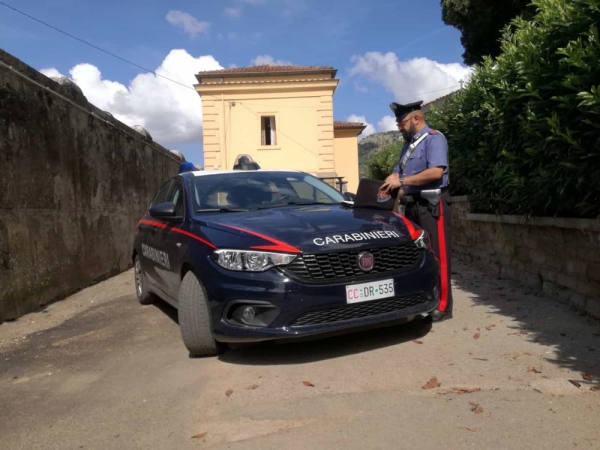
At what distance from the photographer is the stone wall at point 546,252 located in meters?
4.39

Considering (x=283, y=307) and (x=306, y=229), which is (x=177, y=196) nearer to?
(x=306, y=229)

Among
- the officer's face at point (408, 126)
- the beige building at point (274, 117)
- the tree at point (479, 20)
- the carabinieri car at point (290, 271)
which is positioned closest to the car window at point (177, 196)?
the carabinieri car at point (290, 271)

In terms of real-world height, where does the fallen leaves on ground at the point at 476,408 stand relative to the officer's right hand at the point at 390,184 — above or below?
below

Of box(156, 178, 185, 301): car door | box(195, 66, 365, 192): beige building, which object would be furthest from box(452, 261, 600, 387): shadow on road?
box(195, 66, 365, 192): beige building

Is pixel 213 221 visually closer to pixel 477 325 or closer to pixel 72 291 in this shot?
pixel 477 325

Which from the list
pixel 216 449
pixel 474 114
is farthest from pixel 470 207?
pixel 216 449

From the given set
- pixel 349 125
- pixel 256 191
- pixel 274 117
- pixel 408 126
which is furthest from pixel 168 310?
A: pixel 349 125

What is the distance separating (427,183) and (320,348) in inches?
67.6

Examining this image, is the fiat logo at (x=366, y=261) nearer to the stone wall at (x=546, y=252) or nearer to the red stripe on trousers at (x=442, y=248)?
the red stripe on trousers at (x=442, y=248)

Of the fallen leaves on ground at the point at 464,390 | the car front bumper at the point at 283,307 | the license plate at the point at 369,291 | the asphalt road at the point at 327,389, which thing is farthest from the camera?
the license plate at the point at 369,291

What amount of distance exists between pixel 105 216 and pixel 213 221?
5015 millimetres

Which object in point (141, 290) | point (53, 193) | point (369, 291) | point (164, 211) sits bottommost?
point (141, 290)

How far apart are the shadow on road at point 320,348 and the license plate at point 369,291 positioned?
0.51 m

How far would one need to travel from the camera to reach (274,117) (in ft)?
77.3
